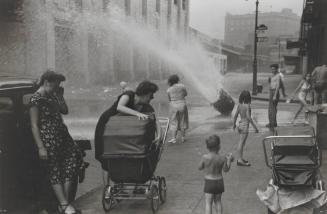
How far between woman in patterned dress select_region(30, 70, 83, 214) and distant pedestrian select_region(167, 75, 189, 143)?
4.99m

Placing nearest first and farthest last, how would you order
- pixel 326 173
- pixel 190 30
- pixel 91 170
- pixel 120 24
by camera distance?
1. pixel 326 173
2. pixel 91 170
3. pixel 120 24
4. pixel 190 30

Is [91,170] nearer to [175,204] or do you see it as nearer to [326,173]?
[175,204]

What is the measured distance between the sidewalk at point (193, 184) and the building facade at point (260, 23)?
82109 mm

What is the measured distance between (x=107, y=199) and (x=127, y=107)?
3.76ft

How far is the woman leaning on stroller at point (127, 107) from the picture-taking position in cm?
546

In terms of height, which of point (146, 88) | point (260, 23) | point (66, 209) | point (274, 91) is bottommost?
point (66, 209)

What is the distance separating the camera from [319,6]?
24906 millimetres

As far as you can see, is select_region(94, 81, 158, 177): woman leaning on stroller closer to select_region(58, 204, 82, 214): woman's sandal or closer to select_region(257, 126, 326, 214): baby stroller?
select_region(58, 204, 82, 214): woman's sandal

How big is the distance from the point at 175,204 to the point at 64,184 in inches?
57.3

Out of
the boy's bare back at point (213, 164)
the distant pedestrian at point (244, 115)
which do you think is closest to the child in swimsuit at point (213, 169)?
the boy's bare back at point (213, 164)

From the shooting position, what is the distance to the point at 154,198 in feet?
17.6

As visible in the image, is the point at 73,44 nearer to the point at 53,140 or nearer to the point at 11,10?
the point at 11,10

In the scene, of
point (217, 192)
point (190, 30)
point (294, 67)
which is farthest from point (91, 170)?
point (294, 67)

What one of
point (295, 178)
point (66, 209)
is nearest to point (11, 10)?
point (66, 209)
